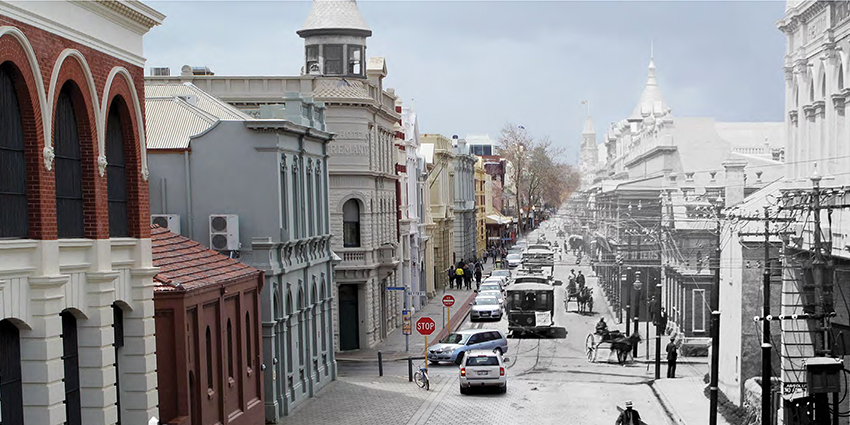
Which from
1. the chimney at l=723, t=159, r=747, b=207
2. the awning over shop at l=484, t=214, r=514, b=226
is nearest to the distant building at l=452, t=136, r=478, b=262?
the awning over shop at l=484, t=214, r=514, b=226

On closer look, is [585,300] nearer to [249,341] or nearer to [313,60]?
[313,60]

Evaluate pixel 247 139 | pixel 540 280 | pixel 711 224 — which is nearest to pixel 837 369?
pixel 247 139

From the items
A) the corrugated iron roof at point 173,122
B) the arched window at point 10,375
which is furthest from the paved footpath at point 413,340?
the arched window at point 10,375

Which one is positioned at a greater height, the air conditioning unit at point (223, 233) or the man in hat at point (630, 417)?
the air conditioning unit at point (223, 233)

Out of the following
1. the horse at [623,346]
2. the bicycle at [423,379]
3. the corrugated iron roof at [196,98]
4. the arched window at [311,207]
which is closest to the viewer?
the corrugated iron roof at [196,98]

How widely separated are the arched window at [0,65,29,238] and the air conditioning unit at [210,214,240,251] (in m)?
13.3

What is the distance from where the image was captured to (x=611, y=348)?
39531 millimetres

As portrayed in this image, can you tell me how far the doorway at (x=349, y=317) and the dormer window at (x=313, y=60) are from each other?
8268 millimetres

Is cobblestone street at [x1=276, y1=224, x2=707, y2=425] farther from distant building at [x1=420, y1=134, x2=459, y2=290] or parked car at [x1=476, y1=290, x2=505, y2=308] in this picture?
distant building at [x1=420, y1=134, x2=459, y2=290]

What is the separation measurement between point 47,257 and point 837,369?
39.8 feet

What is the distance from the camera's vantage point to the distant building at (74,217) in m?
14.4

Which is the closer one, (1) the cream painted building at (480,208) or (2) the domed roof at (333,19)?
(2) the domed roof at (333,19)

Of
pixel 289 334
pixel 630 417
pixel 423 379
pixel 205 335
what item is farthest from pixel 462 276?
pixel 630 417

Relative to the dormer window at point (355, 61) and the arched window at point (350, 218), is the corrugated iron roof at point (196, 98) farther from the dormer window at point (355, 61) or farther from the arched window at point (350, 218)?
the dormer window at point (355, 61)
